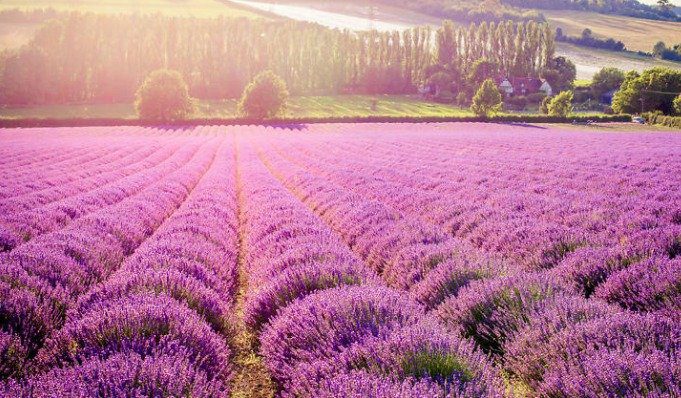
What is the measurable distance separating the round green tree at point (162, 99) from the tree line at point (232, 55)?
79.6 feet

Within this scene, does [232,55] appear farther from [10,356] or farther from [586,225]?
[10,356]

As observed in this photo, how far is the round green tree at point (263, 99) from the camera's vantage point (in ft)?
216

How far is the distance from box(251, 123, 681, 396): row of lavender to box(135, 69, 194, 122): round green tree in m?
62.0

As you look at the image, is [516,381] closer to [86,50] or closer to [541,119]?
[541,119]

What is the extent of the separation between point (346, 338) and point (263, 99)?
65.5 metres

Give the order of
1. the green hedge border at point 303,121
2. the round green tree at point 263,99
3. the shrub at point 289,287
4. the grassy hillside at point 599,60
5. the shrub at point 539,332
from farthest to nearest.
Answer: the grassy hillside at point 599,60 → the round green tree at point 263,99 → the green hedge border at point 303,121 → the shrub at point 289,287 → the shrub at point 539,332

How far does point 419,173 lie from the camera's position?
48.3 feet

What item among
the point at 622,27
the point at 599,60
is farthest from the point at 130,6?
the point at 622,27

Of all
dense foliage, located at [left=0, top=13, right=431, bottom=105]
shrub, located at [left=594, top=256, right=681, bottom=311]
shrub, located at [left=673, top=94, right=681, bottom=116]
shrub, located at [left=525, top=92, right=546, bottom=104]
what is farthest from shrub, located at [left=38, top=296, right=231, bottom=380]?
shrub, located at [left=525, top=92, right=546, bottom=104]

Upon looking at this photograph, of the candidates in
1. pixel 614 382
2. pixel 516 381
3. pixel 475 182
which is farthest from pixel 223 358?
pixel 475 182

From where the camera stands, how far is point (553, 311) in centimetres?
320

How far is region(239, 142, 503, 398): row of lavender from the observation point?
2.31 metres

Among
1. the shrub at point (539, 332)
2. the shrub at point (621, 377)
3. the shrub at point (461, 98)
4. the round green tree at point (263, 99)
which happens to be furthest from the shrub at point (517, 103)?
the shrub at point (621, 377)

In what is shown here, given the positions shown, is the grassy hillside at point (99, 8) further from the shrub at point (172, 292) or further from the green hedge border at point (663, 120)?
the shrub at point (172, 292)
